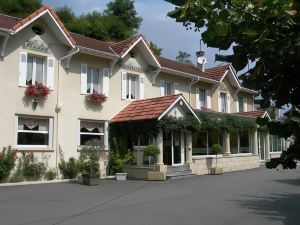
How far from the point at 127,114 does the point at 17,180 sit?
673 centimetres

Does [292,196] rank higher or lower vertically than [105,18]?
lower

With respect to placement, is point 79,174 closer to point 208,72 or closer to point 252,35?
point 208,72

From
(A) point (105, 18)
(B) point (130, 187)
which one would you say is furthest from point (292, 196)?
(A) point (105, 18)

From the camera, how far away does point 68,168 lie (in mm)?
18109

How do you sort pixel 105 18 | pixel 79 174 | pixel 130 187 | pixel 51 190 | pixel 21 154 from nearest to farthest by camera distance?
pixel 51 190 < pixel 130 187 < pixel 21 154 < pixel 79 174 < pixel 105 18

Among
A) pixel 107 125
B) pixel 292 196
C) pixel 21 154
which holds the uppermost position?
pixel 107 125

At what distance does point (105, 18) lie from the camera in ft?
150

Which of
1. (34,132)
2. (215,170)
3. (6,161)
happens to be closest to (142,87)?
(215,170)

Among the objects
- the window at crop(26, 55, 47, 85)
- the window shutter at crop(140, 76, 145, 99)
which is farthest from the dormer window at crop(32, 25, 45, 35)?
the window shutter at crop(140, 76, 145, 99)

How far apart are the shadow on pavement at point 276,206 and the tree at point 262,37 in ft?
22.8

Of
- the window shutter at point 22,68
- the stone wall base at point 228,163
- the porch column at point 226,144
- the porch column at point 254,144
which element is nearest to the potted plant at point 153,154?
the stone wall base at point 228,163

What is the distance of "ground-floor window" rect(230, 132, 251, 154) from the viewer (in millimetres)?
26492

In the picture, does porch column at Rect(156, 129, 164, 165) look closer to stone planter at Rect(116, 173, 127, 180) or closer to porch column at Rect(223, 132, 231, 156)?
stone planter at Rect(116, 173, 127, 180)

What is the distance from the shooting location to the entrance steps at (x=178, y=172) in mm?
19212
